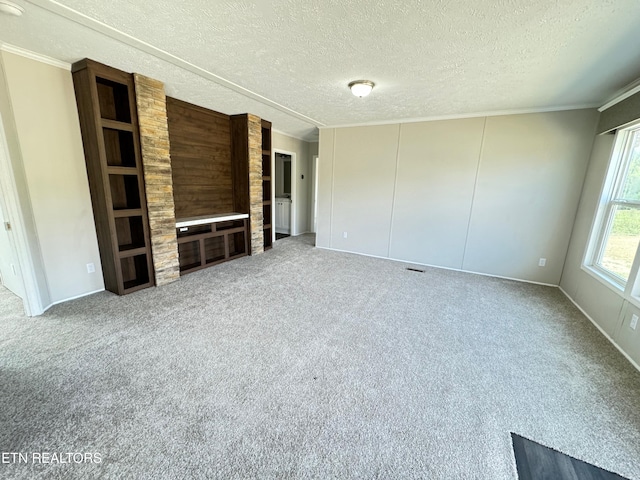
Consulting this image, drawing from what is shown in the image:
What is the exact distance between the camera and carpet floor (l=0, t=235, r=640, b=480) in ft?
4.34

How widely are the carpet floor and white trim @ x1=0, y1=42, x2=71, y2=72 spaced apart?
8.03 ft

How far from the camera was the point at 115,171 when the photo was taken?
2832 mm

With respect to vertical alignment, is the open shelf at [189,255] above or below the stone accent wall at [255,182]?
below

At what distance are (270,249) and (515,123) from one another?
181 inches

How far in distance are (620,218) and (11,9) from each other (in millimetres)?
5639

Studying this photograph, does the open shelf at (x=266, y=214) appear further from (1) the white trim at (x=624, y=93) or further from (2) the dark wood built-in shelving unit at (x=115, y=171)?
(1) the white trim at (x=624, y=93)

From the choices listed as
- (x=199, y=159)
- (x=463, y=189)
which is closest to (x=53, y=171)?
(x=199, y=159)

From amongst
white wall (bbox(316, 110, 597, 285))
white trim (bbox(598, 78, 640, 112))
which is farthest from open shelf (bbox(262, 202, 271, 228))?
white trim (bbox(598, 78, 640, 112))

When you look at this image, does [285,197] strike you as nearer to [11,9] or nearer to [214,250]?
[214,250]

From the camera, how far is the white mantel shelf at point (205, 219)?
368 cm

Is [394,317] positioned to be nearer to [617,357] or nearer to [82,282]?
[617,357]

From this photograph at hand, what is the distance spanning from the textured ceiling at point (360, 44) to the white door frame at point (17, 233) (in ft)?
3.44

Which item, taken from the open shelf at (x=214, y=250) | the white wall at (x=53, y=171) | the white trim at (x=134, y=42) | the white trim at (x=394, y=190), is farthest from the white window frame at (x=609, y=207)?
the white wall at (x=53, y=171)

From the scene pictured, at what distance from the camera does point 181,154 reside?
3812 mm
